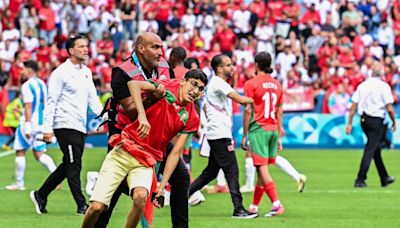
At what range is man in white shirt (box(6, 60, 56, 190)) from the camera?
55.2 ft

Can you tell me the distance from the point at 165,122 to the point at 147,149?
32 centimetres

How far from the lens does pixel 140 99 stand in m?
9.63

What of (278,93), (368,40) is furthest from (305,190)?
(368,40)

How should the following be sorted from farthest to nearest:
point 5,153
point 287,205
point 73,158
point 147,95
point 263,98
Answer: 1. point 5,153
2. point 287,205
3. point 263,98
4. point 73,158
5. point 147,95

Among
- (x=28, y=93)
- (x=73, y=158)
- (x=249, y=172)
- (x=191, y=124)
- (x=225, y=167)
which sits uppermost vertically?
(x=191, y=124)

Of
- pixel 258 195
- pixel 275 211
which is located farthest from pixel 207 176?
pixel 275 211

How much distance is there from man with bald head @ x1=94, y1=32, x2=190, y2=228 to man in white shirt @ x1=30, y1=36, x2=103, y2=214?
3.53 meters

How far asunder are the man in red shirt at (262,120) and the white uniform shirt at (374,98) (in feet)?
16.8

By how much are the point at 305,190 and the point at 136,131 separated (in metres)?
9.03

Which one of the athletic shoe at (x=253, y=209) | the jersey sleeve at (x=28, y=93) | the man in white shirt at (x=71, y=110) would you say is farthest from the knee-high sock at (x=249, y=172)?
the man in white shirt at (x=71, y=110)

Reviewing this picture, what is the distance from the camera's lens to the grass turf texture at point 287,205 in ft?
44.8

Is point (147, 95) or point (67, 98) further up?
point (147, 95)

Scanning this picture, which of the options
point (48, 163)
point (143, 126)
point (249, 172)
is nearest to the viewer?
point (143, 126)

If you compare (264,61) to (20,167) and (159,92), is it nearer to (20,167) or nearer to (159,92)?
(159,92)
